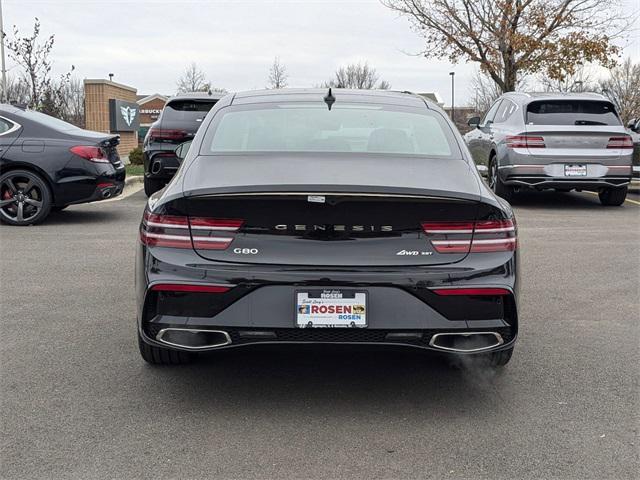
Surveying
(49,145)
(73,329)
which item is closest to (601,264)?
(73,329)

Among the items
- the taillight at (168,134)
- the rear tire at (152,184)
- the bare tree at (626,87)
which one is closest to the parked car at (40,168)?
the taillight at (168,134)

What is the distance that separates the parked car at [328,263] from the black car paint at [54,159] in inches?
267

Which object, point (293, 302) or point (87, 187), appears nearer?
point (293, 302)

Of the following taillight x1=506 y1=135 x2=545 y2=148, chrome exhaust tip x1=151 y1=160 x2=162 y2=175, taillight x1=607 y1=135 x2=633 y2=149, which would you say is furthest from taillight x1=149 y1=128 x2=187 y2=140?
taillight x1=607 y1=135 x2=633 y2=149

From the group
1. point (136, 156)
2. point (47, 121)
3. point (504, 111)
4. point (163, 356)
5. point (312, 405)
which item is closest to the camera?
point (312, 405)

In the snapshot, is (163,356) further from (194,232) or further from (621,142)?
(621,142)

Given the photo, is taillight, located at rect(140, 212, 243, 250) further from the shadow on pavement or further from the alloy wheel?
the shadow on pavement

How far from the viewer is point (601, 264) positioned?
8047 millimetres

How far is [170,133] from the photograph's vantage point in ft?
42.7

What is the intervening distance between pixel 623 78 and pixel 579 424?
5681cm

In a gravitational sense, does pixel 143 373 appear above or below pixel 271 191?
below

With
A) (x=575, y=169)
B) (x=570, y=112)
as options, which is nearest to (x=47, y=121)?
(x=575, y=169)

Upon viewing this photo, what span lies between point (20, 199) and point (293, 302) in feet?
24.7

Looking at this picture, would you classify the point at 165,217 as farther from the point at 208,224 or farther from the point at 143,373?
the point at 143,373
